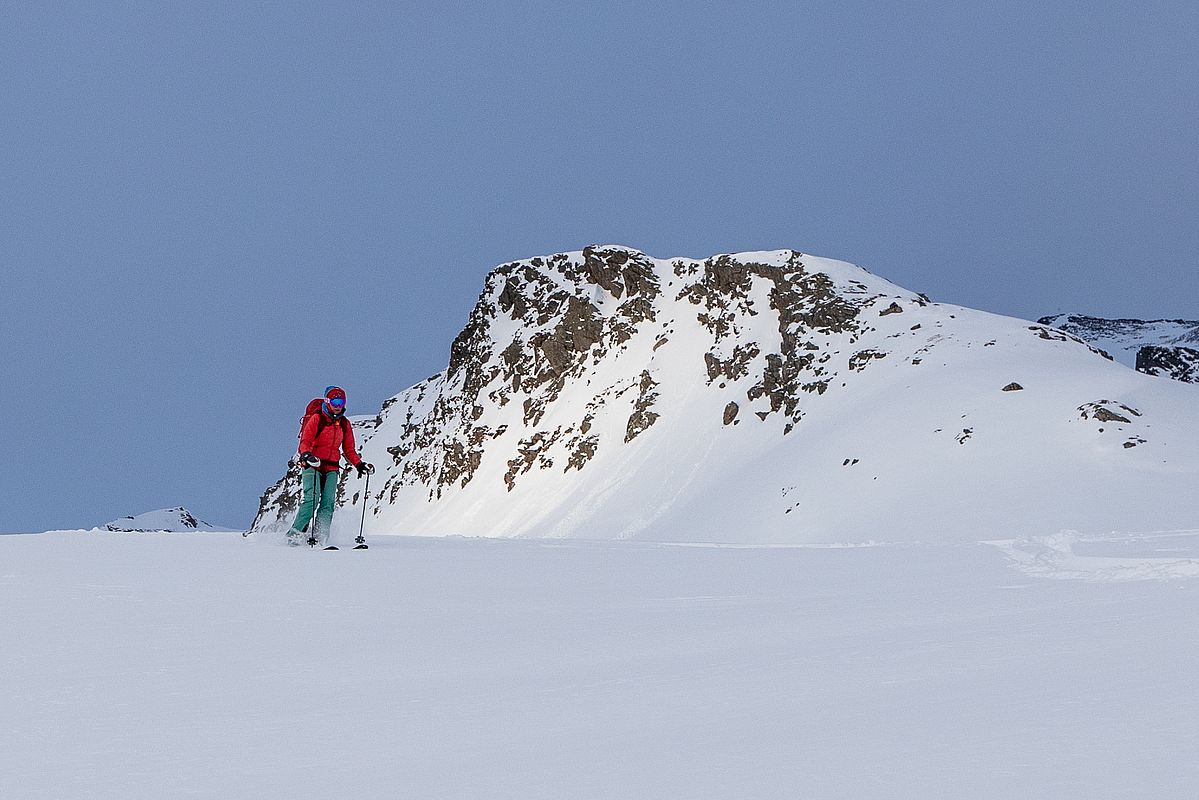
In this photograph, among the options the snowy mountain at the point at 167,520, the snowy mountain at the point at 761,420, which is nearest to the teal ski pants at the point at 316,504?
the snowy mountain at the point at 761,420

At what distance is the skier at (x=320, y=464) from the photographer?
14.1 m

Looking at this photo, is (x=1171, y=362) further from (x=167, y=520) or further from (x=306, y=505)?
(x=167, y=520)

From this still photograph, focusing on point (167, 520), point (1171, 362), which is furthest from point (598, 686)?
point (167, 520)

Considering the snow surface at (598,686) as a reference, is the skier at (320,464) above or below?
above

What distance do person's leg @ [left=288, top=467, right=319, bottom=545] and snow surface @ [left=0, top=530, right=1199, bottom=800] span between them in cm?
427

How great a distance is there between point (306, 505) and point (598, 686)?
9985 millimetres

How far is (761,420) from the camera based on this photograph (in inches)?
2264

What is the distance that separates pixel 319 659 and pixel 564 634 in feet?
5.67

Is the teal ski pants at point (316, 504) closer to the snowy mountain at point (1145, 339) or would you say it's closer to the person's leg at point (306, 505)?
the person's leg at point (306, 505)

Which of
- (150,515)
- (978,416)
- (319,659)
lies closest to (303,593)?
(319,659)

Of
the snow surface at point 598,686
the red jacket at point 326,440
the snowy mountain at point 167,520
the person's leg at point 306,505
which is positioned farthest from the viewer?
the snowy mountain at point 167,520

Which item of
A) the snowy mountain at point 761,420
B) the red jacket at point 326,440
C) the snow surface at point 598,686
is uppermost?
the snowy mountain at point 761,420

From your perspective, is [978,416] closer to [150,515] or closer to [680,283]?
[680,283]

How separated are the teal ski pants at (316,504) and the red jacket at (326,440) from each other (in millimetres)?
170
